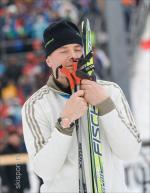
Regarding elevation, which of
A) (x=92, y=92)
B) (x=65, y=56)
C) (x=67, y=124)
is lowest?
(x=67, y=124)

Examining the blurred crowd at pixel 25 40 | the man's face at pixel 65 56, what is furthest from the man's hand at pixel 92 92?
the blurred crowd at pixel 25 40

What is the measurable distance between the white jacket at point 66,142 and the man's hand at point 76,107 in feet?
0.31

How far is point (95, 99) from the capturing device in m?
2.63

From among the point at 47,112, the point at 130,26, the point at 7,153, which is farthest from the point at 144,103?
the point at 47,112

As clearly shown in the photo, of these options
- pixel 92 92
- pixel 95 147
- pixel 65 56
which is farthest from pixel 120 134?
pixel 65 56

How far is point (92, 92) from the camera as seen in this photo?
261 cm

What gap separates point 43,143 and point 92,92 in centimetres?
35

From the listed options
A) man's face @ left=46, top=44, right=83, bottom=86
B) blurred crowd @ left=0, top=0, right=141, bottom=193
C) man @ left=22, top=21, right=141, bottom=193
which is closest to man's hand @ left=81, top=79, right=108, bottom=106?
man @ left=22, top=21, right=141, bottom=193

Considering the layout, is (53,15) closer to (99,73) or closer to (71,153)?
(99,73)

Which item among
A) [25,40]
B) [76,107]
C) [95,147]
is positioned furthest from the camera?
[25,40]

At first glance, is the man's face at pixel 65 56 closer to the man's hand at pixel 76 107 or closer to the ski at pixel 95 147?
the ski at pixel 95 147

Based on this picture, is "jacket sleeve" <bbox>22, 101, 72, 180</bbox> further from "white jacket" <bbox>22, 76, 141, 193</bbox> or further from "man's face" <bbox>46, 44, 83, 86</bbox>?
"man's face" <bbox>46, 44, 83, 86</bbox>

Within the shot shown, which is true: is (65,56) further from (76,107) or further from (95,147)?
(95,147)

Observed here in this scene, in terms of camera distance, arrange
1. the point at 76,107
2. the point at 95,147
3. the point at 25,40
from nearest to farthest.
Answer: the point at 76,107 → the point at 95,147 → the point at 25,40
